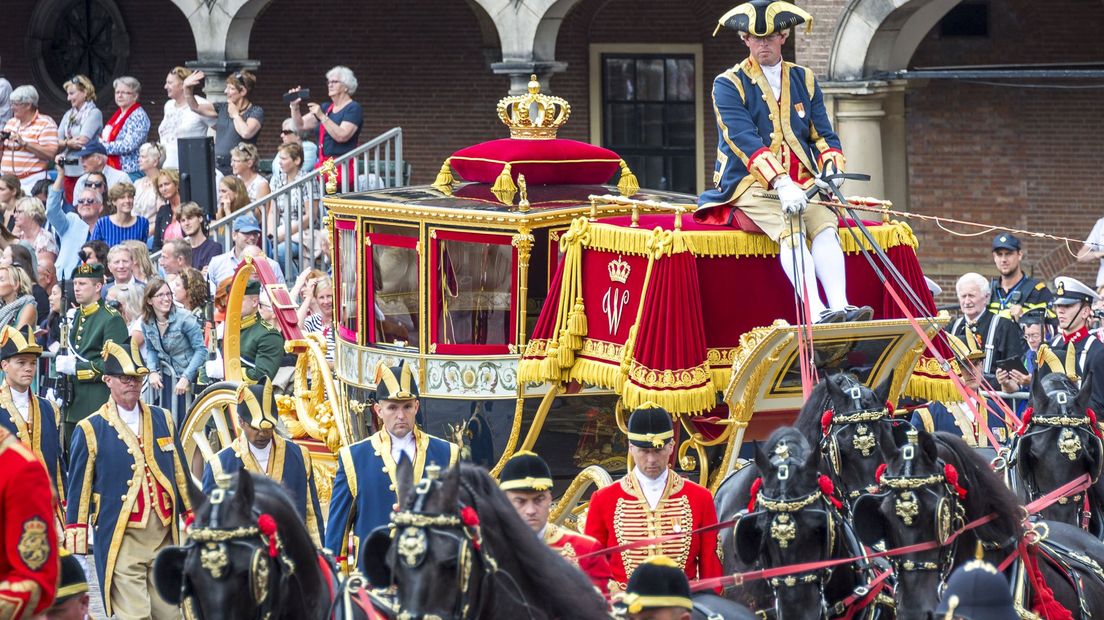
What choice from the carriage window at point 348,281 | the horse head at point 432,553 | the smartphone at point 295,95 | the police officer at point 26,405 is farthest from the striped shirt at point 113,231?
the horse head at point 432,553

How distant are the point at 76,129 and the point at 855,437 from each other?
12.6 m

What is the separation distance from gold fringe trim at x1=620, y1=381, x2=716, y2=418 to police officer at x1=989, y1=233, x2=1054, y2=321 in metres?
4.05

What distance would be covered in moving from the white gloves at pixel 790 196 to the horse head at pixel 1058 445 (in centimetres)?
145

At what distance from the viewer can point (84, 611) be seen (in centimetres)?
706

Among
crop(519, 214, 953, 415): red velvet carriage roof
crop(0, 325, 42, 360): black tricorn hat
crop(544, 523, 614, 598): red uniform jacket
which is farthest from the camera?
crop(0, 325, 42, 360): black tricorn hat

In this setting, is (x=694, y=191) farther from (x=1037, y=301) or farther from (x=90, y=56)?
(x=1037, y=301)

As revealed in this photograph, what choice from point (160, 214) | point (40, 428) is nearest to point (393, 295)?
point (40, 428)

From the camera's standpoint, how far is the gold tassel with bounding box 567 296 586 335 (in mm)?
10602

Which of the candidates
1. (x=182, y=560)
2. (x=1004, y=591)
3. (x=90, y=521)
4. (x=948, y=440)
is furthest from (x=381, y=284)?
(x=1004, y=591)

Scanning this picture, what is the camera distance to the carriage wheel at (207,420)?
11.9m

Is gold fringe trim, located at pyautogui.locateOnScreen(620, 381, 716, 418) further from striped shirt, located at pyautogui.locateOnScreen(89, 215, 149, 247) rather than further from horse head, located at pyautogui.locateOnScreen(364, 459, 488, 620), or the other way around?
striped shirt, located at pyautogui.locateOnScreen(89, 215, 149, 247)

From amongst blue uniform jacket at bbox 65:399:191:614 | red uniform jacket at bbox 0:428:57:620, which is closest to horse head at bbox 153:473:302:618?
red uniform jacket at bbox 0:428:57:620

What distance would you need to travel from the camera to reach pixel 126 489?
10453 millimetres

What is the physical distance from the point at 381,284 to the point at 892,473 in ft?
15.0
